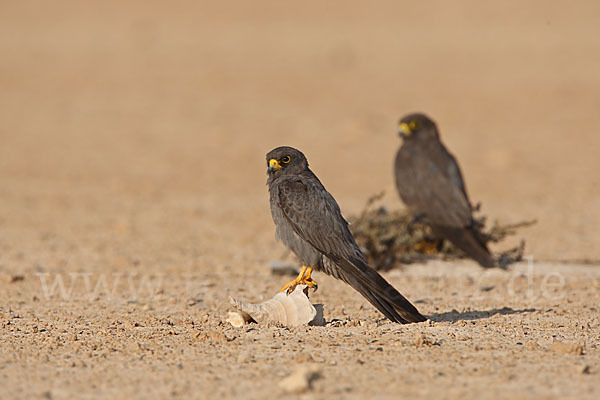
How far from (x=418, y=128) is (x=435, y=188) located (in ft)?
2.81

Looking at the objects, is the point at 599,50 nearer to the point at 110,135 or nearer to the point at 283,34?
the point at 283,34

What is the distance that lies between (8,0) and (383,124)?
17.9 meters

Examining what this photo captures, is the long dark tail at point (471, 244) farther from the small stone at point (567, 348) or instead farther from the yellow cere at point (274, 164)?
the small stone at point (567, 348)

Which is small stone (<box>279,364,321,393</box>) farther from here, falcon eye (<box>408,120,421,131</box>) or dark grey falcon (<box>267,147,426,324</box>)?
falcon eye (<box>408,120,421,131</box>)

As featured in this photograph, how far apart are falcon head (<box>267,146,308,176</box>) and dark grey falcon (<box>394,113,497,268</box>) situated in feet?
8.86

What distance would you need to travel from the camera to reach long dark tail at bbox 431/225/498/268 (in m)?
8.18

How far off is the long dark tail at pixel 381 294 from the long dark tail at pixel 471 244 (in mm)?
2790

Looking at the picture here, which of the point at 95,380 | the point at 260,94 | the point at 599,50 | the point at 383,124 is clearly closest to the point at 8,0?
the point at 260,94

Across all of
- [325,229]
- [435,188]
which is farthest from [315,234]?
[435,188]

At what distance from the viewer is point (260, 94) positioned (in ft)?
65.8

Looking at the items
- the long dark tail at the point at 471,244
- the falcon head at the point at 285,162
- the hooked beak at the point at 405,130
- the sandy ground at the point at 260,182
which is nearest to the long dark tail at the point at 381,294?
the sandy ground at the point at 260,182

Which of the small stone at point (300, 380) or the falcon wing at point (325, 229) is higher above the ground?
the falcon wing at point (325, 229)

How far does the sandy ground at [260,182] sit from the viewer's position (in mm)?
4547

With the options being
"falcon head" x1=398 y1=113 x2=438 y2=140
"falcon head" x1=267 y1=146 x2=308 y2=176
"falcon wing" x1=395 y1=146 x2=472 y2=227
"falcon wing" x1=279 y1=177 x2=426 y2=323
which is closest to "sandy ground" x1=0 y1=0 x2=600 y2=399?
"falcon wing" x1=279 y1=177 x2=426 y2=323
